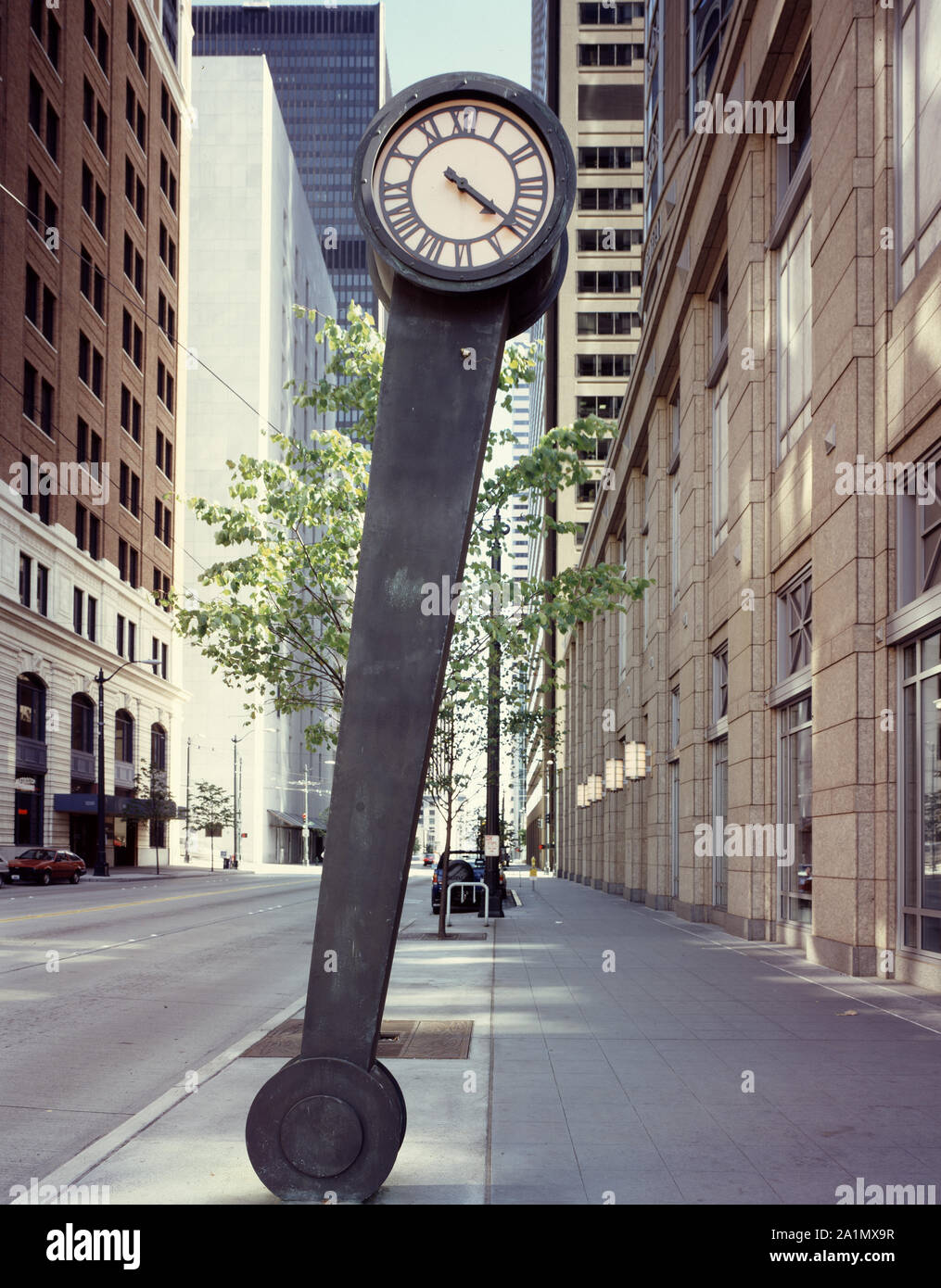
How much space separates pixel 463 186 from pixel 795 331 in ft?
46.0

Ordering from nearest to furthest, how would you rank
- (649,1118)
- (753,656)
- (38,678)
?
(649,1118) < (753,656) < (38,678)

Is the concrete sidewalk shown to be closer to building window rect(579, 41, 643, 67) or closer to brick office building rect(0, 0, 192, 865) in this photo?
brick office building rect(0, 0, 192, 865)

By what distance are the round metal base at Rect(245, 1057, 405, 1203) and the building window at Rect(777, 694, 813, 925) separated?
12.8 metres

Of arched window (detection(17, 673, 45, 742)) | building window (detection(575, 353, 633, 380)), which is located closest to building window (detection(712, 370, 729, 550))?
arched window (detection(17, 673, 45, 742))

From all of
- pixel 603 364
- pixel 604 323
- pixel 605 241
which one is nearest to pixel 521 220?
pixel 603 364

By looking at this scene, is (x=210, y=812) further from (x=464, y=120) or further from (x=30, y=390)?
(x=464, y=120)

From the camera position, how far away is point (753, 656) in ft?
65.1

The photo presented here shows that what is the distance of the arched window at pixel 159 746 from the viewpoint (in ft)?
238

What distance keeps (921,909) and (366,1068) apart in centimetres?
918

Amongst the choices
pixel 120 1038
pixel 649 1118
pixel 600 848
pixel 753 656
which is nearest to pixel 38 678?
pixel 600 848

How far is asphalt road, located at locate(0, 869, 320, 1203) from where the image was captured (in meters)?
7.52

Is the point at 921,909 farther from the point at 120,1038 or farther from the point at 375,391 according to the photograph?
the point at 375,391

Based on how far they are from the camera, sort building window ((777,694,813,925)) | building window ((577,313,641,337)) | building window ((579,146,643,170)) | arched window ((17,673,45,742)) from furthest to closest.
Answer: building window ((577,313,641,337)) → building window ((579,146,643,170)) → arched window ((17,673,45,742)) → building window ((777,694,813,925))
